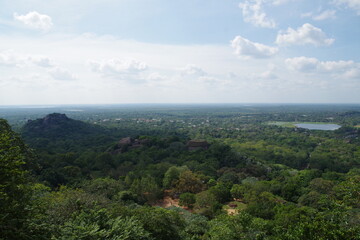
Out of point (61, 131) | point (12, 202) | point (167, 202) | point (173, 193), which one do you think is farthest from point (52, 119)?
point (12, 202)

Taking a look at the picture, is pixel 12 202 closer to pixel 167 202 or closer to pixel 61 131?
pixel 167 202

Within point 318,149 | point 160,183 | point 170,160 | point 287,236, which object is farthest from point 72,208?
point 318,149

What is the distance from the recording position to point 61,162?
40.5 meters

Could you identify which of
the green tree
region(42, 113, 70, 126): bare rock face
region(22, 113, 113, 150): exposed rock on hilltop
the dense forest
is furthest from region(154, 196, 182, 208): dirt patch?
region(42, 113, 70, 126): bare rock face

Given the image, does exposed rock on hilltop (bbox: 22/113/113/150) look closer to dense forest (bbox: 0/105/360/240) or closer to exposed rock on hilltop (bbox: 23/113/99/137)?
exposed rock on hilltop (bbox: 23/113/99/137)

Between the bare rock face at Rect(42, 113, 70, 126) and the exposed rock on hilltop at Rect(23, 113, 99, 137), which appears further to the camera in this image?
the bare rock face at Rect(42, 113, 70, 126)

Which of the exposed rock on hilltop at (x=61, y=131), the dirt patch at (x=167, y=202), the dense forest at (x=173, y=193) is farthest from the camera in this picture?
the exposed rock on hilltop at (x=61, y=131)

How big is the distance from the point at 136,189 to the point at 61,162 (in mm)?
20224

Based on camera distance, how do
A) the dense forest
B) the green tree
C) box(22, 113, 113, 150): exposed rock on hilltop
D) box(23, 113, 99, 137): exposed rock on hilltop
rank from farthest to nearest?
box(23, 113, 99, 137): exposed rock on hilltop < box(22, 113, 113, 150): exposed rock on hilltop < the dense forest < the green tree

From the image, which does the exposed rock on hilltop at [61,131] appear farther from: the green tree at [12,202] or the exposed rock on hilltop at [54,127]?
the green tree at [12,202]

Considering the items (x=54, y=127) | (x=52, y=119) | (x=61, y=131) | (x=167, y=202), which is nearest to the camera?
(x=167, y=202)

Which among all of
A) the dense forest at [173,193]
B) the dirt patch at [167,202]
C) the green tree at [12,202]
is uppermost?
the green tree at [12,202]

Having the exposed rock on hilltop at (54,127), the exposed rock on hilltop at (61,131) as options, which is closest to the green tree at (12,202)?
the exposed rock on hilltop at (61,131)

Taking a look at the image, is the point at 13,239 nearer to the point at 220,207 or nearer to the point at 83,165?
the point at 220,207
